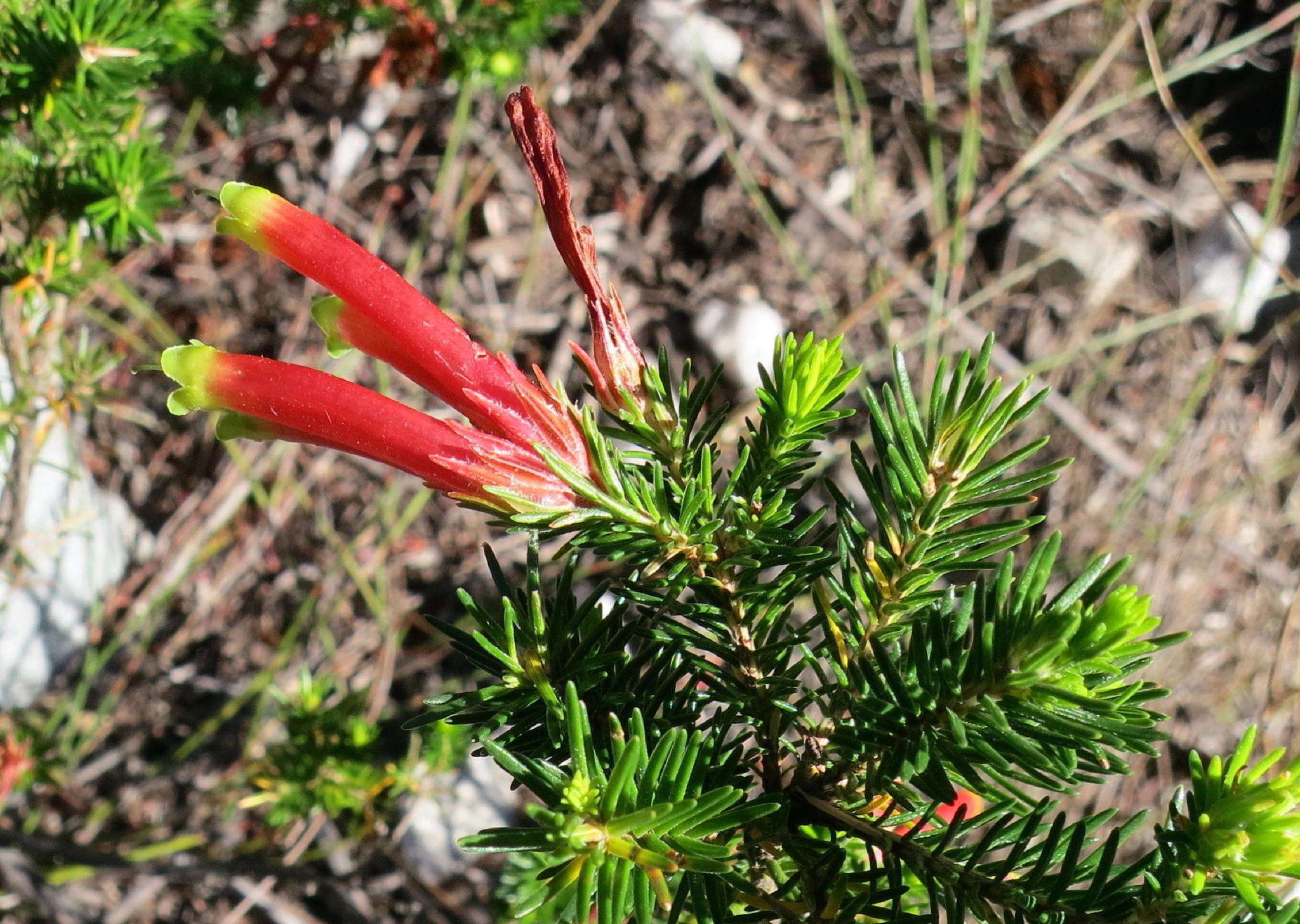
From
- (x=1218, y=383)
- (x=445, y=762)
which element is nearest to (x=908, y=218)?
(x=1218, y=383)

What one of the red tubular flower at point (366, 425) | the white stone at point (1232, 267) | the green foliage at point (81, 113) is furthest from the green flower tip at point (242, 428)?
the white stone at point (1232, 267)

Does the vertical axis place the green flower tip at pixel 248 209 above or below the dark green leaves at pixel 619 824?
above

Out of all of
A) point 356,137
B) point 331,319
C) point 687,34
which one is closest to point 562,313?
point 356,137

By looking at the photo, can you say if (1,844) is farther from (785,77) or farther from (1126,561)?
(785,77)

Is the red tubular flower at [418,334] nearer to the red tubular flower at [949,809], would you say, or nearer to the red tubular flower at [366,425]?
the red tubular flower at [366,425]

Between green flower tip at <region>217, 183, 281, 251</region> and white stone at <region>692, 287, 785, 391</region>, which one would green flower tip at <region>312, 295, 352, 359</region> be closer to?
green flower tip at <region>217, 183, 281, 251</region>

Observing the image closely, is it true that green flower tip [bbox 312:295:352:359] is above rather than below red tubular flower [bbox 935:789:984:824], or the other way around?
above

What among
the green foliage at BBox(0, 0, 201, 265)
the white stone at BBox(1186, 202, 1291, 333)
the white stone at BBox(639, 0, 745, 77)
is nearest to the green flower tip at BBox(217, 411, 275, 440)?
the green foliage at BBox(0, 0, 201, 265)
